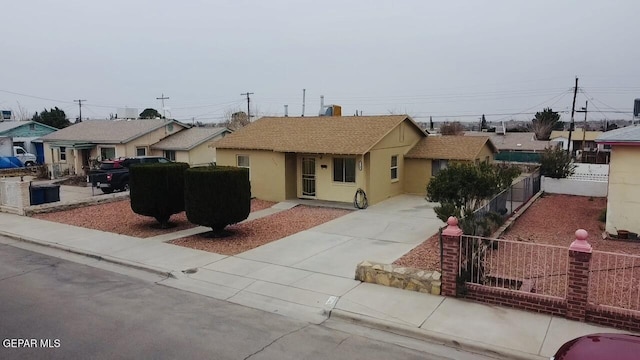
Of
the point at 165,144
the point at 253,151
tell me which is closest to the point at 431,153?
the point at 253,151

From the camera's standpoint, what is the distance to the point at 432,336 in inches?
292

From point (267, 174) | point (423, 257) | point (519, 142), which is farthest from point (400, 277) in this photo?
point (519, 142)

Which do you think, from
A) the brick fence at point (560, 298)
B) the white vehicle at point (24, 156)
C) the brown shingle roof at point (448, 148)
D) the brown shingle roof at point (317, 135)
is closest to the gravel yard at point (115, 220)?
the brown shingle roof at point (317, 135)

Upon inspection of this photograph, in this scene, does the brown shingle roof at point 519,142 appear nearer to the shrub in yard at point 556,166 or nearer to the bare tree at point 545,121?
the bare tree at point 545,121

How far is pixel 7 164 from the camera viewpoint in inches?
1503

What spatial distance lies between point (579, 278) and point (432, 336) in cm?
260

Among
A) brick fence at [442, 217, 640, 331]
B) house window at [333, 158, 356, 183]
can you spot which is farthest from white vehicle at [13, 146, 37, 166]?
brick fence at [442, 217, 640, 331]

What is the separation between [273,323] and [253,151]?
1519 centimetres

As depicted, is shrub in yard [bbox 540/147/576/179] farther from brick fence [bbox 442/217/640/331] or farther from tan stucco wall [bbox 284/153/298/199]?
brick fence [bbox 442/217/640/331]

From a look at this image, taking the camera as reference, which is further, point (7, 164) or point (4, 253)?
point (7, 164)

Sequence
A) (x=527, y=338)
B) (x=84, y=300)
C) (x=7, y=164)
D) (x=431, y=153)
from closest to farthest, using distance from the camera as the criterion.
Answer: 1. (x=527, y=338)
2. (x=84, y=300)
3. (x=431, y=153)
4. (x=7, y=164)

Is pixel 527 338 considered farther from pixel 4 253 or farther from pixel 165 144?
pixel 165 144

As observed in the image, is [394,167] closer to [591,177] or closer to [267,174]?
[267,174]

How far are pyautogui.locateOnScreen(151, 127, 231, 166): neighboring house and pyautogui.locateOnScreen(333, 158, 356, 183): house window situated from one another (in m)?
14.6
